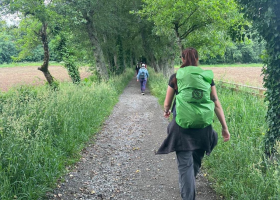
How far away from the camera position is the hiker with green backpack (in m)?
2.69

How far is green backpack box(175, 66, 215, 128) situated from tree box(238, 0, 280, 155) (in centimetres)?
126

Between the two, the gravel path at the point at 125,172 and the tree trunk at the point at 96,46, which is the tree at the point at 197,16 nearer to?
the tree trunk at the point at 96,46

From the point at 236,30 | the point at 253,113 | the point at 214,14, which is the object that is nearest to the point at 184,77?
the point at 236,30

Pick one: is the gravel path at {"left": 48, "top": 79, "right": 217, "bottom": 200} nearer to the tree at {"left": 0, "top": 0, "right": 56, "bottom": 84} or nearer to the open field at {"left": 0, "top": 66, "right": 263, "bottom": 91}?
the open field at {"left": 0, "top": 66, "right": 263, "bottom": 91}

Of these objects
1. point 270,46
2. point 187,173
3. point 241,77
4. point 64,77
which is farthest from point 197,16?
point 64,77

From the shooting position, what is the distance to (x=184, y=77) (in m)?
2.73

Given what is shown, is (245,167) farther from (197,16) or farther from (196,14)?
(197,16)

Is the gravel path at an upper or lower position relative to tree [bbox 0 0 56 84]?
lower

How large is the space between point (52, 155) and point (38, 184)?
79 centimetres

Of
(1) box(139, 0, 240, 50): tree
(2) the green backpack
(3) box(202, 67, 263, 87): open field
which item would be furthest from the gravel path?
(1) box(139, 0, 240, 50): tree

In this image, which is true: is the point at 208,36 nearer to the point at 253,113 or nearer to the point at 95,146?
the point at 253,113

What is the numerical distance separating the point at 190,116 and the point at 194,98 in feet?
0.70

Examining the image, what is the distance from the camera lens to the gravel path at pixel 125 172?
3721 mm

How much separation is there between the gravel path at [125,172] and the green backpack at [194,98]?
1499 millimetres
